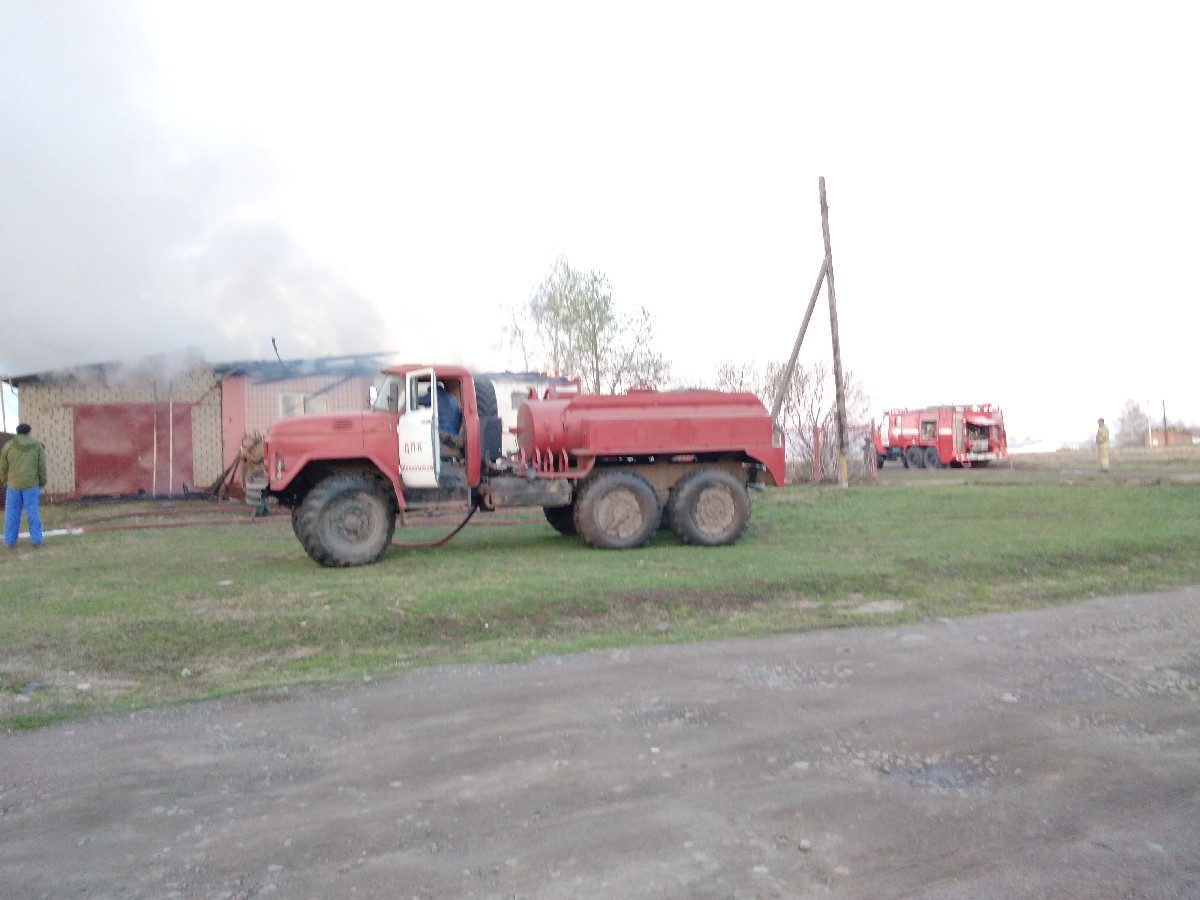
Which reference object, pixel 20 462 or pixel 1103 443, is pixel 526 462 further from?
pixel 1103 443

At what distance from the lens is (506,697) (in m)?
6.46

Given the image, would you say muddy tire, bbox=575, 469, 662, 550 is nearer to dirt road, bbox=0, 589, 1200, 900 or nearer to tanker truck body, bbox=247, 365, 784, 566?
tanker truck body, bbox=247, 365, 784, 566

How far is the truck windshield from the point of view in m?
12.7

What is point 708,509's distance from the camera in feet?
45.6

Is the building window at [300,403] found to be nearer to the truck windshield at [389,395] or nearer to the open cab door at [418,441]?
the truck windshield at [389,395]

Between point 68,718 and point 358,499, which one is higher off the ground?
point 358,499

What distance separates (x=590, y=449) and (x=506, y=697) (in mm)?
7088

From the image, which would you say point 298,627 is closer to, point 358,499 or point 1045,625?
point 358,499

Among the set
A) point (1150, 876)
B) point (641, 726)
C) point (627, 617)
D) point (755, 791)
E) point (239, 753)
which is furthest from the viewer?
point (627, 617)

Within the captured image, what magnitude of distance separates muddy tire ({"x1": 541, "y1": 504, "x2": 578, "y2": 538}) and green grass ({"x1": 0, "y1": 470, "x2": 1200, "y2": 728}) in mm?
209

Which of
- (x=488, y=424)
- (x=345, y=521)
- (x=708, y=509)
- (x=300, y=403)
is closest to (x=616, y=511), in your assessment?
(x=708, y=509)

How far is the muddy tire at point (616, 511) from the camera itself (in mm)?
13367

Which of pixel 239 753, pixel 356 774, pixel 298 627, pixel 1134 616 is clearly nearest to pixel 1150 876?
pixel 356 774

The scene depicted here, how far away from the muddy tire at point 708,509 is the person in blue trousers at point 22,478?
8653 millimetres
